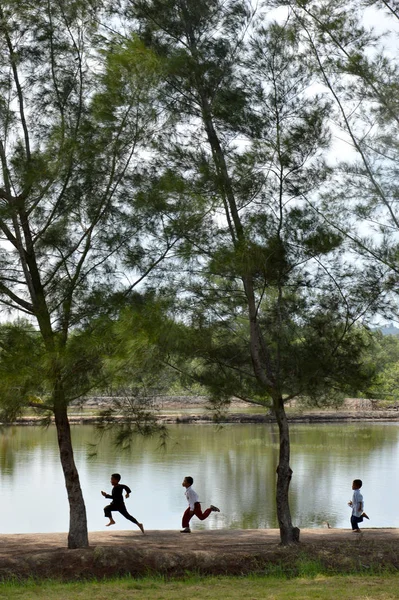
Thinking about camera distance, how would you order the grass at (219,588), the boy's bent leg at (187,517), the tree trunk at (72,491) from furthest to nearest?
the boy's bent leg at (187,517) < the tree trunk at (72,491) < the grass at (219,588)

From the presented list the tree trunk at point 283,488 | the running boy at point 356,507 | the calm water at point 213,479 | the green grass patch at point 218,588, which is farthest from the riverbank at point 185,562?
the running boy at point 356,507

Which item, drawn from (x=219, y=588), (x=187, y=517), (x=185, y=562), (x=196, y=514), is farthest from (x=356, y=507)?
(x=219, y=588)

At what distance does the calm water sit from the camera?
16266 mm

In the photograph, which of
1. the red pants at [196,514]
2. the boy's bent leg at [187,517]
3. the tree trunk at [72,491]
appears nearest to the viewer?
the tree trunk at [72,491]

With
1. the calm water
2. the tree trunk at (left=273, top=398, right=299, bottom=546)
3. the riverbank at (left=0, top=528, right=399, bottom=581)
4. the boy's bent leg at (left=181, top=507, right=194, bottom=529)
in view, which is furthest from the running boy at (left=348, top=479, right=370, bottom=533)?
the riverbank at (left=0, top=528, right=399, bottom=581)

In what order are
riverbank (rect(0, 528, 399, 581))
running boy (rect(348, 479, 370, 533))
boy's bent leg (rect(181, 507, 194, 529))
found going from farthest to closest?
running boy (rect(348, 479, 370, 533)) → boy's bent leg (rect(181, 507, 194, 529)) → riverbank (rect(0, 528, 399, 581))

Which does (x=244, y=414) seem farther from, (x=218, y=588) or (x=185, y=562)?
(x=218, y=588)

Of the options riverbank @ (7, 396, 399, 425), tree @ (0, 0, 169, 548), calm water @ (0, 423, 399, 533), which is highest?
tree @ (0, 0, 169, 548)

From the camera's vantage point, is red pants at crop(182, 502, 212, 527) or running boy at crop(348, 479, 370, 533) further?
running boy at crop(348, 479, 370, 533)

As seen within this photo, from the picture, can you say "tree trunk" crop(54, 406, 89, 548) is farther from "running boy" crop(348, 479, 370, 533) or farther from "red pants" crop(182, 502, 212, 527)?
"running boy" crop(348, 479, 370, 533)

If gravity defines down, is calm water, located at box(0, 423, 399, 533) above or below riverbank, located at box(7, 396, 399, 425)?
below

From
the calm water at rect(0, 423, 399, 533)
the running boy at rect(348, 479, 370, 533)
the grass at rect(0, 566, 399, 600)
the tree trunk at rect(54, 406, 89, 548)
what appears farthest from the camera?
the calm water at rect(0, 423, 399, 533)

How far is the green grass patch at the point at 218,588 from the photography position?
5.93 meters

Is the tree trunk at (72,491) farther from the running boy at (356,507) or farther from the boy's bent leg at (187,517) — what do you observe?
the running boy at (356,507)
